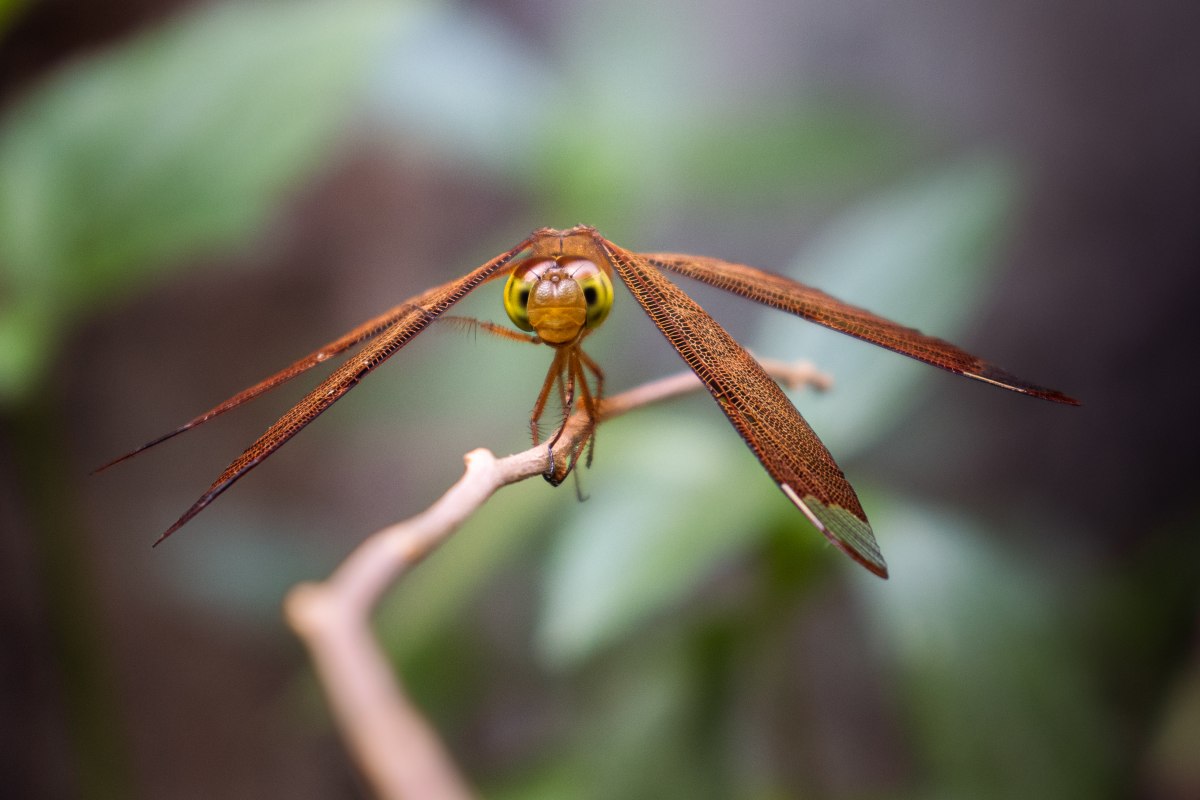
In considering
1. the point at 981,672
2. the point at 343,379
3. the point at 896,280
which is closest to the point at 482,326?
the point at 343,379

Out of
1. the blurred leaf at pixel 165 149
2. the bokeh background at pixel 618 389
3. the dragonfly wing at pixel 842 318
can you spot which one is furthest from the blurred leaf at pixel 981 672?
the blurred leaf at pixel 165 149

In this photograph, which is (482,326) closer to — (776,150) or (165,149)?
(165,149)

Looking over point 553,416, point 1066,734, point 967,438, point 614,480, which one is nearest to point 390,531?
point 553,416

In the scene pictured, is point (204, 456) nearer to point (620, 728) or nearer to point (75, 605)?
point (75, 605)

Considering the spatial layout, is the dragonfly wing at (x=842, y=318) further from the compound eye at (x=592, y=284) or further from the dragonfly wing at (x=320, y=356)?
the dragonfly wing at (x=320, y=356)

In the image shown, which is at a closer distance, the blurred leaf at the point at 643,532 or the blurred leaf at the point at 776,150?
the blurred leaf at the point at 643,532

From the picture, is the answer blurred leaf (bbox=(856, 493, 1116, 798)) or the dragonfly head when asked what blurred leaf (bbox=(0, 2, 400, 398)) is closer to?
the dragonfly head
